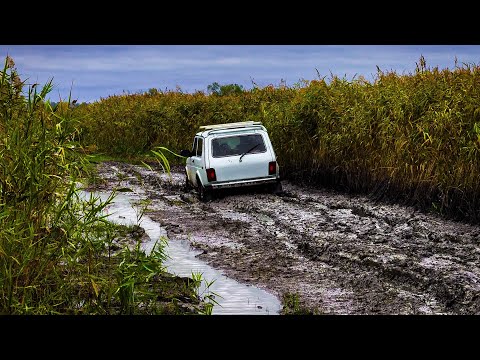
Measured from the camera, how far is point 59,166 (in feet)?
22.6

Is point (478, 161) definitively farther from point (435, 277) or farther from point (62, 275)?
point (62, 275)

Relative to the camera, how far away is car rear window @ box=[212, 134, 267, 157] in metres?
17.9

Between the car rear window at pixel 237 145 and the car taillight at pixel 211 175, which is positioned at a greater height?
the car rear window at pixel 237 145

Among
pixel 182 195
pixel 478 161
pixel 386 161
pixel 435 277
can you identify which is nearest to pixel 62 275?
pixel 435 277

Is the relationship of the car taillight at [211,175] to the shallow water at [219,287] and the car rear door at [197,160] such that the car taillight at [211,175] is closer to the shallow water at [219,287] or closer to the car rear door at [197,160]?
the car rear door at [197,160]

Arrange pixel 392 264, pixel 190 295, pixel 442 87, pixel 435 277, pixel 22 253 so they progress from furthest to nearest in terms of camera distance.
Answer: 1. pixel 442 87
2. pixel 392 264
3. pixel 435 277
4. pixel 190 295
5. pixel 22 253

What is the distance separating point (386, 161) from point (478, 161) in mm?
3096

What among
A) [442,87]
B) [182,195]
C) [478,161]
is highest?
[442,87]

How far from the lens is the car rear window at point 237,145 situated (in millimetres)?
17875

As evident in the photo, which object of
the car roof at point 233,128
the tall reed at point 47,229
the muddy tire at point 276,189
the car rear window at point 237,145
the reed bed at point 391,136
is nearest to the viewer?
the tall reed at point 47,229

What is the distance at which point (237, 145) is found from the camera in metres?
18.0

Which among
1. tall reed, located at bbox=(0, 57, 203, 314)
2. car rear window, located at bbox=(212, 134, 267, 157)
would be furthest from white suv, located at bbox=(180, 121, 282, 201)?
tall reed, located at bbox=(0, 57, 203, 314)

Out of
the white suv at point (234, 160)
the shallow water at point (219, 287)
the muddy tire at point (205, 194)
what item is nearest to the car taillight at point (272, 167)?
the white suv at point (234, 160)

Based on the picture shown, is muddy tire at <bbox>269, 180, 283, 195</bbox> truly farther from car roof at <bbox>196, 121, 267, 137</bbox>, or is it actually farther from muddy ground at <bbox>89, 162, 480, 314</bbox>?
car roof at <bbox>196, 121, 267, 137</bbox>
